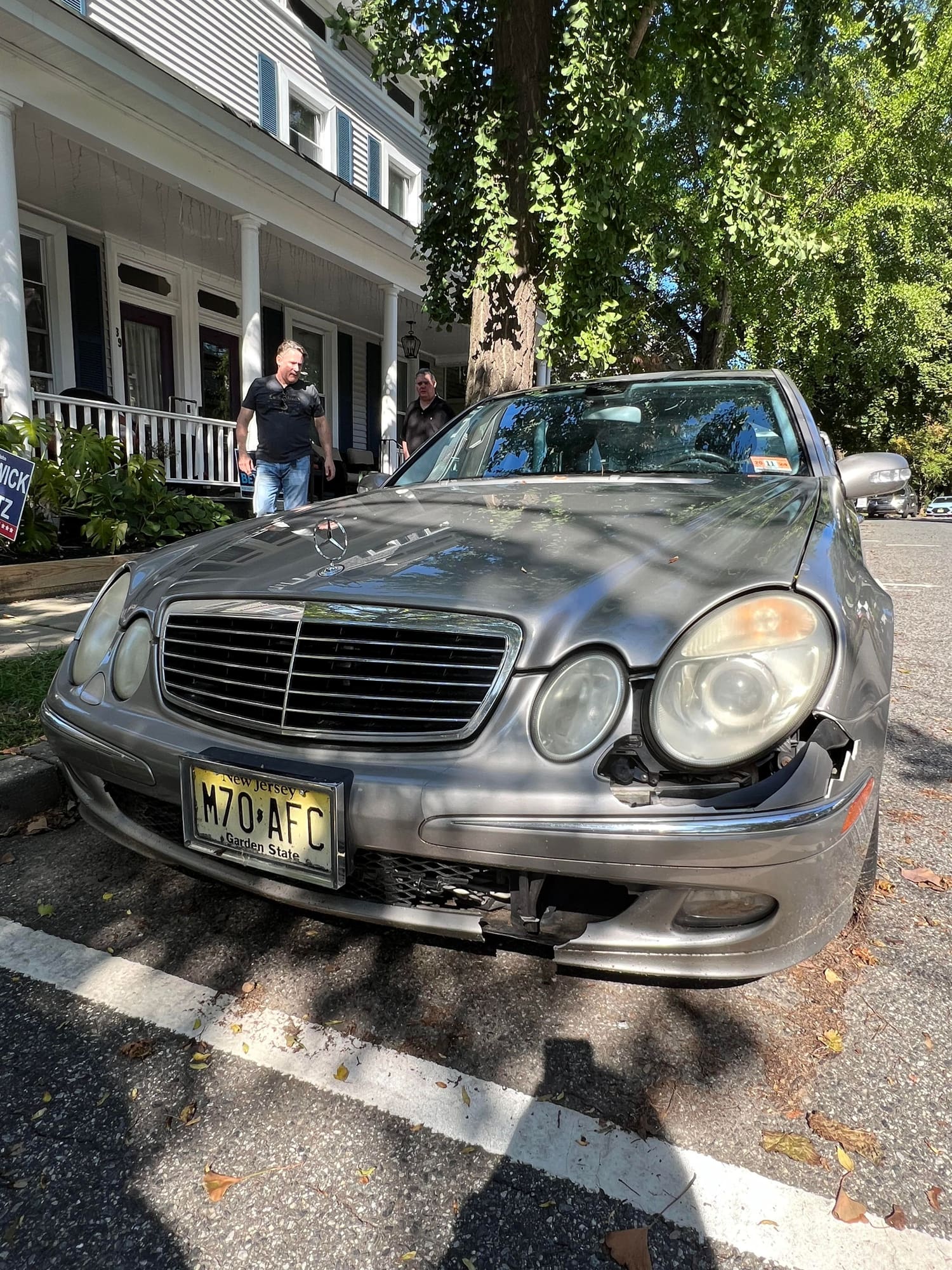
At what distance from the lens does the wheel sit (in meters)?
1.86

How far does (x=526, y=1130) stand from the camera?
1.42 meters

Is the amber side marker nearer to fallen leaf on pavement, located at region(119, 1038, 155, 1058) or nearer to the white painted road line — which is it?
the white painted road line

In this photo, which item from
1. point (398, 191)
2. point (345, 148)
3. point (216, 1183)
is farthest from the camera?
point (398, 191)

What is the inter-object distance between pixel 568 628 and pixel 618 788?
0.32 metres

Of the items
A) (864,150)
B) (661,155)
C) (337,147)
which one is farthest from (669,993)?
(864,150)

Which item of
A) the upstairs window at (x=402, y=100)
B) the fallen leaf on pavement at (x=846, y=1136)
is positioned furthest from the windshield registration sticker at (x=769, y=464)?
the upstairs window at (x=402, y=100)

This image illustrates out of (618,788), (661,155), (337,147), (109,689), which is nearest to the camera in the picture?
(618,788)

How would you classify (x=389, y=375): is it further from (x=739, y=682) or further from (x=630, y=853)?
(x=630, y=853)

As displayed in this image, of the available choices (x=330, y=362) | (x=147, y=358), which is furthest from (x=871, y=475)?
(x=330, y=362)

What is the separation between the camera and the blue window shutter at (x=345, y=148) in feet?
41.7

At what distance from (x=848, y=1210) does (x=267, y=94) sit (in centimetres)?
1372

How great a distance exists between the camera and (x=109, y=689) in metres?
1.94

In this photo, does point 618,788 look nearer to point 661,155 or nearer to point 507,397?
point 507,397

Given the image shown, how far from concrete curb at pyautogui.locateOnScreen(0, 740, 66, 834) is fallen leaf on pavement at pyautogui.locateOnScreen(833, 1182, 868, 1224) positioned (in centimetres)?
Result: 236
